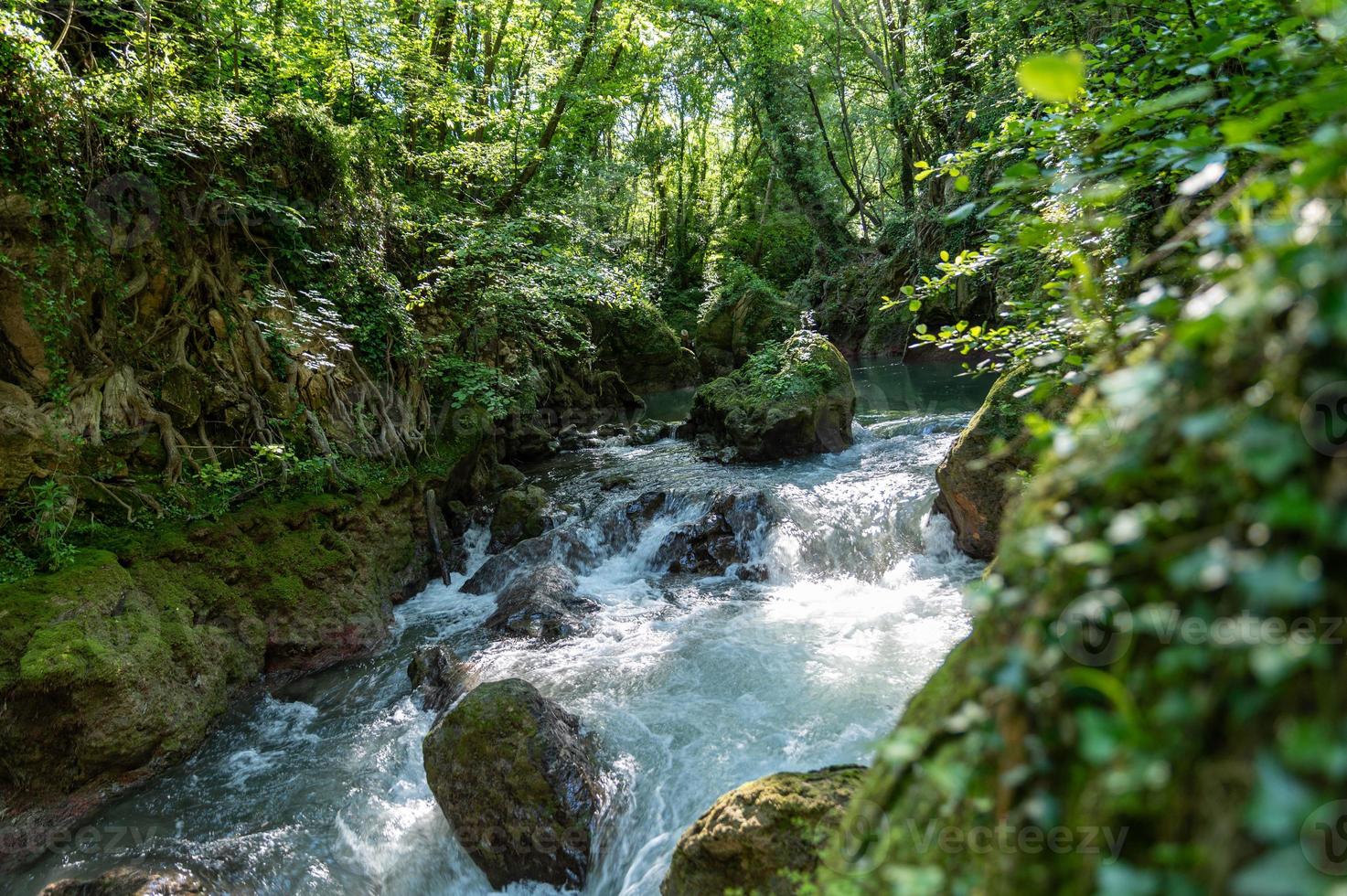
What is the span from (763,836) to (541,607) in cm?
467

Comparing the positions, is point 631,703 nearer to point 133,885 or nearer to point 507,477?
point 133,885

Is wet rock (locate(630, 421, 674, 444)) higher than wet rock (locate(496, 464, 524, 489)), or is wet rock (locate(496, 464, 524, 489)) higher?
wet rock (locate(630, 421, 674, 444))

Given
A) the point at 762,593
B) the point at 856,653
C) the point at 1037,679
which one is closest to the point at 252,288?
the point at 762,593

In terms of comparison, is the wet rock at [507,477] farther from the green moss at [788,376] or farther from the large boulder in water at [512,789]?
the large boulder in water at [512,789]

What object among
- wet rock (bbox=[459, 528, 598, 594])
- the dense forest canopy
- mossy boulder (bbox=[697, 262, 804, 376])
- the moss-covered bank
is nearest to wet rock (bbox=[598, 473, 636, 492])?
wet rock (bbox=[459, 528, 598, 594])

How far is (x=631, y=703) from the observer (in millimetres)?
5406

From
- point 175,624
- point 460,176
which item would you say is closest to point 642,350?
point 460,176

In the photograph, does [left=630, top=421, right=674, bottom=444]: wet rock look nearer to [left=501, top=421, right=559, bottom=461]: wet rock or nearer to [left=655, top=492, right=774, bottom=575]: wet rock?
[left=501, top=421, right=559, bottom=461]: wet rock

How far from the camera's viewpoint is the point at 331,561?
22.7 ft

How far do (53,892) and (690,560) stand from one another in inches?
245

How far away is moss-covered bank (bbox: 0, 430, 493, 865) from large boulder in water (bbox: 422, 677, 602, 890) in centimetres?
258

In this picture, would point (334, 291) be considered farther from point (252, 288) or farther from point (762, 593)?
point (762, 593)

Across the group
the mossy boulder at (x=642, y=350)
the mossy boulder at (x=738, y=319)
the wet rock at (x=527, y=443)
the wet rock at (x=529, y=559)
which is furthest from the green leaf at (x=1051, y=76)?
the mossy boulder at (x=738, y=319)

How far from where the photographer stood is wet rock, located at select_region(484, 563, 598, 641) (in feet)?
22.2
